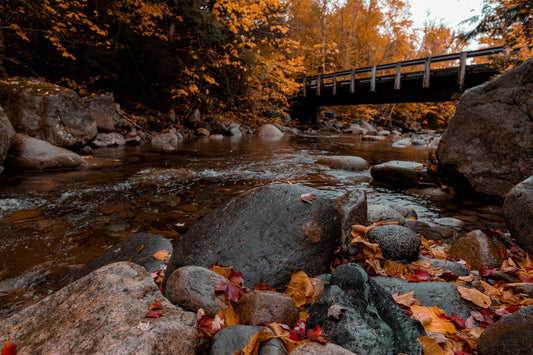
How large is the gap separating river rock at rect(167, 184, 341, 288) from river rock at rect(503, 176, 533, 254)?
1.60 m

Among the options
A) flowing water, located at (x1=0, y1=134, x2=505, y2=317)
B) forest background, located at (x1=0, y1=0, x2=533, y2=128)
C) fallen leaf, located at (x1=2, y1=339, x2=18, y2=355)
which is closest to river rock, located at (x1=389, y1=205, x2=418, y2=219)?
flowing water, located at (x1=0, y1=134, x2=505, y2=317)

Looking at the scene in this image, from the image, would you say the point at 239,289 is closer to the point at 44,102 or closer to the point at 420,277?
the point at 420,277

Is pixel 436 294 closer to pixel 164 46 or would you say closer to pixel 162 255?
pixel 162 255

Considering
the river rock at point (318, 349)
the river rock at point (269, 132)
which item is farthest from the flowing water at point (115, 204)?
the river rock at point (269, 132)

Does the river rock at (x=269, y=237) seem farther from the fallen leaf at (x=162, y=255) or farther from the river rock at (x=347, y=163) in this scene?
the river rock at (x=347, y=163)

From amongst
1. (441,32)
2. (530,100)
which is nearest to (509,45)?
(530,100)

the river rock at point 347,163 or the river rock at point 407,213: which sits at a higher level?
the river rock at point 347,163

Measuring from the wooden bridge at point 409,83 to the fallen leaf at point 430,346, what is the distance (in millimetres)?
13473

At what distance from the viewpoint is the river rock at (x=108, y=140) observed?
959 centimetres

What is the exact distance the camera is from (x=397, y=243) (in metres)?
2.74

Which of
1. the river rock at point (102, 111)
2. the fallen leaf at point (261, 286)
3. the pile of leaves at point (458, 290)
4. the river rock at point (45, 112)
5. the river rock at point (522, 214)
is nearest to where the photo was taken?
the pile of leaves at point (458, 290)

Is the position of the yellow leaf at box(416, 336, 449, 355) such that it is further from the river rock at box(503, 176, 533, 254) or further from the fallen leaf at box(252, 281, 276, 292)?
the river rock at box(503, 176, 533, 254)

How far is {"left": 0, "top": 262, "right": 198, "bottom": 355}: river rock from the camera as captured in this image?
4.10 feet

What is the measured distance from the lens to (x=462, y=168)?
4734 millimetres
